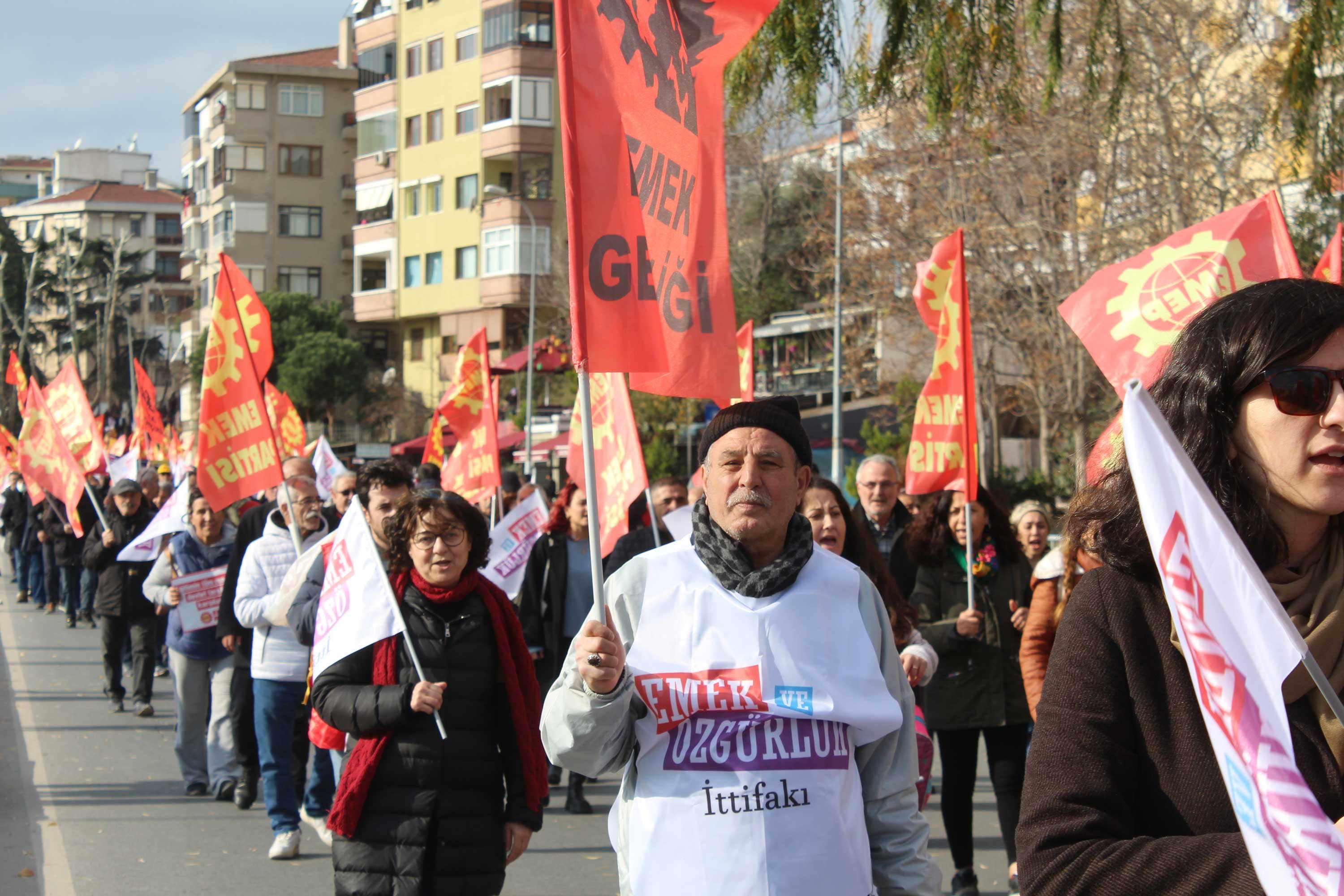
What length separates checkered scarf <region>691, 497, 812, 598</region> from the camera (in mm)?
3268

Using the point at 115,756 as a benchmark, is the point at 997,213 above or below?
above

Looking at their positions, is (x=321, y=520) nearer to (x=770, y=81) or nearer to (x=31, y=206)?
(x=770, y=81)

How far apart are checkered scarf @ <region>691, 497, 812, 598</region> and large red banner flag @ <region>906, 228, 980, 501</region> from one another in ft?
14.4

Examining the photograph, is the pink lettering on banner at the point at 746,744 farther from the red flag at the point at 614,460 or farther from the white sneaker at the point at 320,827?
the white sneaker at the point at 320,827

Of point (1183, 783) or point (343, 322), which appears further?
point (343, 322)

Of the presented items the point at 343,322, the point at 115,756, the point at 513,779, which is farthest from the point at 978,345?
the point at 343,322

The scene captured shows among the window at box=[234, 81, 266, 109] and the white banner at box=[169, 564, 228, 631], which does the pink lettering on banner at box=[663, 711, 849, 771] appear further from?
the window at box=[234, 81, 266, 109]

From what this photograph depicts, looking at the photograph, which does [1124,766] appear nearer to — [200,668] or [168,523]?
[200,668]

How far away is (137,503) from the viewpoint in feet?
44.3

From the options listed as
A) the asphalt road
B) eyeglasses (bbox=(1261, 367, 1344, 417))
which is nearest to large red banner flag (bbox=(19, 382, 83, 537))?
the asphalt road

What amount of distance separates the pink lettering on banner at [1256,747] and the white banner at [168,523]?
365 inches

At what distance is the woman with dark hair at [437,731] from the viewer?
15.5 feet

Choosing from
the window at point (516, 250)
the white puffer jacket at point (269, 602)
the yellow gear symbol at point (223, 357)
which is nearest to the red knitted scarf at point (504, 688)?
the white puffer jacket at point (269, 602)

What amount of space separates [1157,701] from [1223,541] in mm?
315
